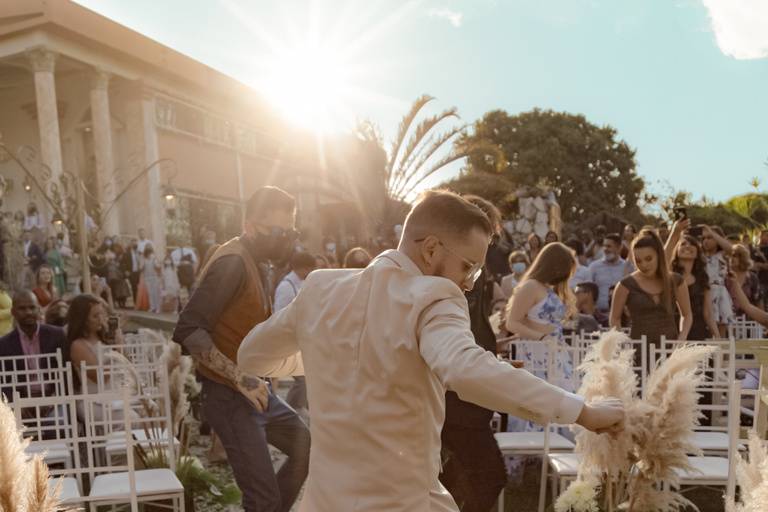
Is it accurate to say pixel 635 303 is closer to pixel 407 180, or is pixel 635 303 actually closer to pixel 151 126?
pixel 407 180

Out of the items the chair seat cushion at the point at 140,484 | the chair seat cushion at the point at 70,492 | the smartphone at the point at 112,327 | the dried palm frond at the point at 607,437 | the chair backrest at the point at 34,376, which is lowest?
the chair seat cushion at the point at 140,484

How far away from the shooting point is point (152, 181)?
80.6 ft

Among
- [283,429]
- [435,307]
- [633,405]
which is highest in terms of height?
[435,307]

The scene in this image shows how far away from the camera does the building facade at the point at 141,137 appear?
20109 mm

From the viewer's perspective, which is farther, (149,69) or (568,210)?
(568,210)

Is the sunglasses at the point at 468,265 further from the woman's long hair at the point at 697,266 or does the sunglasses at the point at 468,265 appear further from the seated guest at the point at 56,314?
the seated guest at the point at 56,314

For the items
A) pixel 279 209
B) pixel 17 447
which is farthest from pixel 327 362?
pixel 279 209

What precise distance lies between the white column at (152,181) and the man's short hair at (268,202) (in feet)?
71.1

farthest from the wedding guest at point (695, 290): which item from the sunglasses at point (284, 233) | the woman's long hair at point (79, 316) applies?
the woman's long hair at point (79, 316)

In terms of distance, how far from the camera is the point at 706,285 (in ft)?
21.6

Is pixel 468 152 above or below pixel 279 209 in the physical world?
above

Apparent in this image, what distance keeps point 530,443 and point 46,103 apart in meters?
19.5

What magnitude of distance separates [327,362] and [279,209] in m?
1.66

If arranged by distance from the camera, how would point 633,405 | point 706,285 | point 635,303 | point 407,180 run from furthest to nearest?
point 407,180 < point 706,285 < point 635,303 < point 633,405
